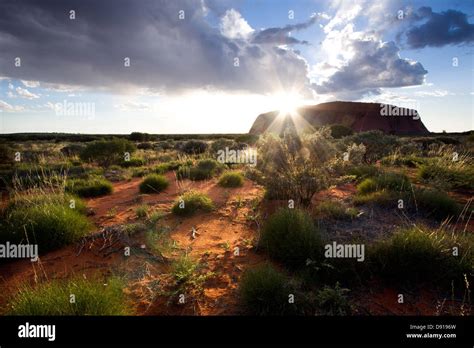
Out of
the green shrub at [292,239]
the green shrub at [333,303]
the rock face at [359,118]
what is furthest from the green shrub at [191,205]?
the rock face at [359,118]

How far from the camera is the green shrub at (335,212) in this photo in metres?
5.61

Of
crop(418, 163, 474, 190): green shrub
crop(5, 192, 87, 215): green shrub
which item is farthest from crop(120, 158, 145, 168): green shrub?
crop(418, 163, 474, 190): green shrub

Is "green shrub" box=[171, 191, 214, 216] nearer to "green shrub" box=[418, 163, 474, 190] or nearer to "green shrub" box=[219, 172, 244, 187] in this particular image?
"green shrub" box=[219, 172, 244, 187]

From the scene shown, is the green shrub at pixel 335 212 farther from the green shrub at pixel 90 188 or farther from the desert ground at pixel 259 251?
the green shrub at pixel 90 188

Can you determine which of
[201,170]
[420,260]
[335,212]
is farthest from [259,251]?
[201,170]

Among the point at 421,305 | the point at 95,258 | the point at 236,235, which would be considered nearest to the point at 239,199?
the point at 236,235

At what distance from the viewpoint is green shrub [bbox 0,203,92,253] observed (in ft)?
15.0

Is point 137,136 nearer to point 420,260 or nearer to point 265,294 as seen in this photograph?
point 265,294

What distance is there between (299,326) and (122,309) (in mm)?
1782

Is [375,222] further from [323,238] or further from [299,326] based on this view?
[299,326]

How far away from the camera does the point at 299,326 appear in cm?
273

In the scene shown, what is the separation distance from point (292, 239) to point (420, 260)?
1637 mm

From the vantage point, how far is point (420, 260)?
11.9 ft

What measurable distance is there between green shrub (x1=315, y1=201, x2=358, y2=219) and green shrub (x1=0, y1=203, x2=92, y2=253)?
15.1ft
